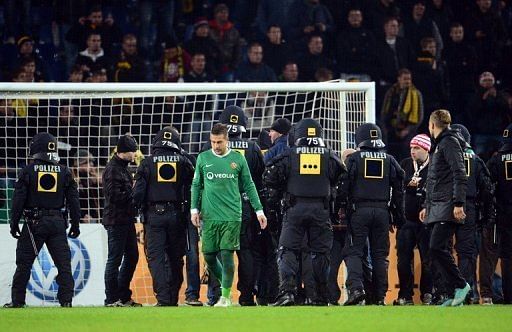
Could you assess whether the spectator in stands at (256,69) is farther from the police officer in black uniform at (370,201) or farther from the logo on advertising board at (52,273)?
the police officer in black uniform at (370,201)

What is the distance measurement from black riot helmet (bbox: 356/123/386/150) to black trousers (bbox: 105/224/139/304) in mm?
2826

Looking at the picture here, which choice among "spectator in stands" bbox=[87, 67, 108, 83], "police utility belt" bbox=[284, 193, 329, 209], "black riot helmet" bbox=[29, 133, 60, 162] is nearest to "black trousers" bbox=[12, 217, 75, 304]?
"black riot helmet" bbox=[29, 133, 60, 162]

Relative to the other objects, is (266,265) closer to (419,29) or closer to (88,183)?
(88,183)

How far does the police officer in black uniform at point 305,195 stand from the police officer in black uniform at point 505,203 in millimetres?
2210

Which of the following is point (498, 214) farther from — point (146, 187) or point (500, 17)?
point (500, 17)

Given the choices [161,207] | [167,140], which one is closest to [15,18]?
[167,140]

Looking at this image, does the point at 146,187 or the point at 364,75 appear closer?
the point at 146,187

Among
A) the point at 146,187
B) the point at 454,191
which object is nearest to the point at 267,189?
the point at 146,187

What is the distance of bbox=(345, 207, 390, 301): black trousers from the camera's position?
14.6m

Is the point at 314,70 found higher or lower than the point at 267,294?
higher

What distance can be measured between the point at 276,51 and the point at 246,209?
24.9ft

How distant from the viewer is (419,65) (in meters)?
22.0

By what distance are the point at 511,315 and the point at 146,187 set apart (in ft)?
15.4

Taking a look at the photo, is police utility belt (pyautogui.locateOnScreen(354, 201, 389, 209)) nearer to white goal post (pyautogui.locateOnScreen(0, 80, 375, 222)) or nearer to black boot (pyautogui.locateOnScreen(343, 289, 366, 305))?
black boot (pyautogui.locateOnScreen(343, 289, 366, 305))
